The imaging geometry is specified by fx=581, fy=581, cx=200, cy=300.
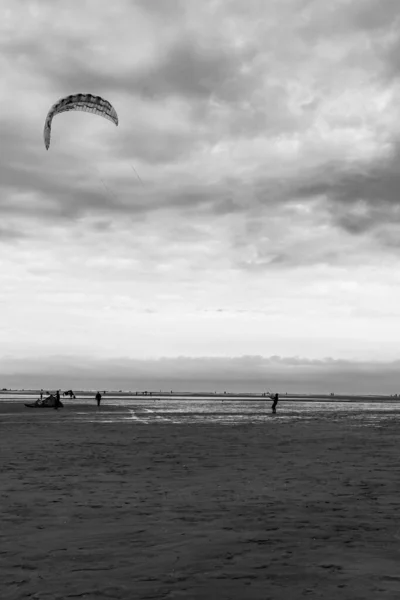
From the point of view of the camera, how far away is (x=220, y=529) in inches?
453

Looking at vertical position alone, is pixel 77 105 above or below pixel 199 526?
above

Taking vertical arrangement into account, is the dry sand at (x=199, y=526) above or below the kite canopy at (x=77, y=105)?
below

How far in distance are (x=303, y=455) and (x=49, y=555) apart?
16040 millimetres

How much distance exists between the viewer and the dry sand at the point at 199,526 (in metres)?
8.23

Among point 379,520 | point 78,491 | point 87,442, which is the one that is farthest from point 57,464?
point 379,520

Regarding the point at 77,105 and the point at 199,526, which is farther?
the point at 77,105

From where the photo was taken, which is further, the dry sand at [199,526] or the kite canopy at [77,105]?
the kite canopy at [77,105]

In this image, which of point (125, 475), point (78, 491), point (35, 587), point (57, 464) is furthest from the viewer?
point (57, 464)

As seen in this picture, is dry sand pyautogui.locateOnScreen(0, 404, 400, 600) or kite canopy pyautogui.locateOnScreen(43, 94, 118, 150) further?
kite canopy pyautogui.locateOnScreen(43, 94, 118, 150)

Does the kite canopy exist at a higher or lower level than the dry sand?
higher

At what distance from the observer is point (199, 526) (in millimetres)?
11727

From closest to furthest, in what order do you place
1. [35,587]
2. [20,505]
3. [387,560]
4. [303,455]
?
[35,587] → [387,560] → [20,505] → [303,455]

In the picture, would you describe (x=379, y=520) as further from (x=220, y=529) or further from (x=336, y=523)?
(x=220, y=529)

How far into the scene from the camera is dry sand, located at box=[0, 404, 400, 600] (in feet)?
27.0
